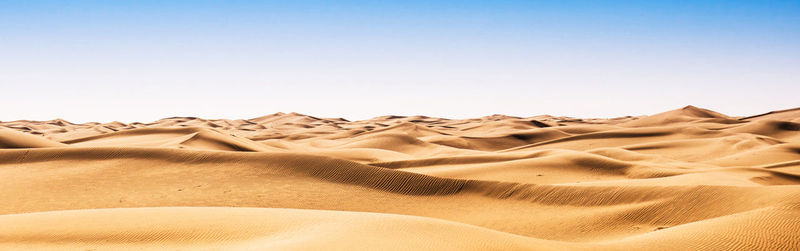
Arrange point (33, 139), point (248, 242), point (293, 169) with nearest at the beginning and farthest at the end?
point (248, 242) < point (293, 169) < point (33, 139)

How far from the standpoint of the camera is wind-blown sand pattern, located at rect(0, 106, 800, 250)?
723 cm

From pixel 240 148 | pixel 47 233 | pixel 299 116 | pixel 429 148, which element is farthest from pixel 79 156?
pixel 299 116

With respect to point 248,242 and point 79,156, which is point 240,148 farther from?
point 248,242

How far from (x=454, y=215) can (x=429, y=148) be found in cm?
2261

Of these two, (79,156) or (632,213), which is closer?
(632,213)

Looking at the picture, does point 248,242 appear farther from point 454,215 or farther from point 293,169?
point 293,169

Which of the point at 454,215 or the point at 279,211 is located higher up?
the point at 279,211

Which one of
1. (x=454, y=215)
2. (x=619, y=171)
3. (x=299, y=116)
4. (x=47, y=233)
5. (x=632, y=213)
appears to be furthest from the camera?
(x=299, y=116)

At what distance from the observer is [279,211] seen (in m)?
8.83

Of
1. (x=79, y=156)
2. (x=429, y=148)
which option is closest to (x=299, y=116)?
(x=429, y=148)

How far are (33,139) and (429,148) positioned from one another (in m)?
19.4

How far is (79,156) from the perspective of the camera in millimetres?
17969

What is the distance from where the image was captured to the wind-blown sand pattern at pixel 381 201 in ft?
23.7

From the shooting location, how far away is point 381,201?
13.5 m
